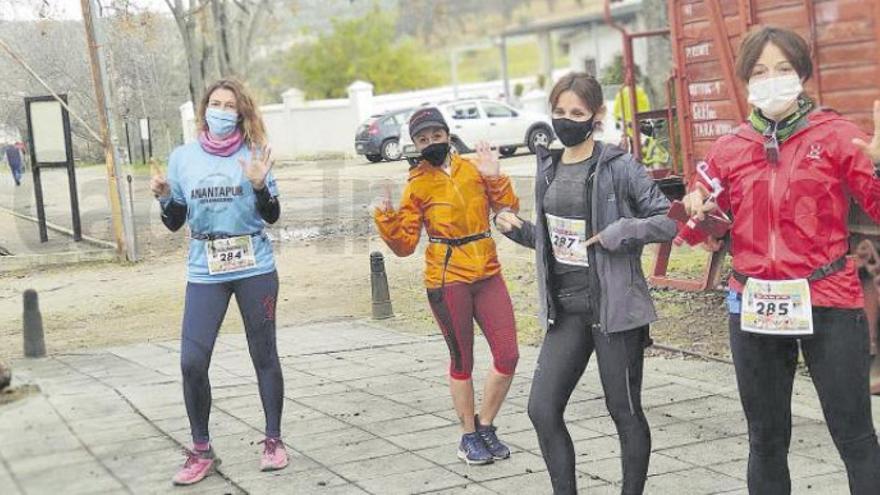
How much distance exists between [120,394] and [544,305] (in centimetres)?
423

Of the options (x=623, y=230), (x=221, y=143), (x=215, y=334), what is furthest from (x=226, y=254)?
(x=623, y=230)

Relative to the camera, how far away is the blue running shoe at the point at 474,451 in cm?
625

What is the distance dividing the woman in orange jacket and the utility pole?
12.5 metres

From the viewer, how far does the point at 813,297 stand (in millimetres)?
4363

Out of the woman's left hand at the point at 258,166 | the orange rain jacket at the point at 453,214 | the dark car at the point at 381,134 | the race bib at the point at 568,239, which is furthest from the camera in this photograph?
the dark car at the point at 381,134

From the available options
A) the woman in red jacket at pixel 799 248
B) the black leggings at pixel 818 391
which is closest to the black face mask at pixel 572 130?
the woman in red jacket at pixel 799 248

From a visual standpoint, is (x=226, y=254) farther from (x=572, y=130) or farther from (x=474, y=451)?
(x=572, y=130)

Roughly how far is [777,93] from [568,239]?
112 centimetres

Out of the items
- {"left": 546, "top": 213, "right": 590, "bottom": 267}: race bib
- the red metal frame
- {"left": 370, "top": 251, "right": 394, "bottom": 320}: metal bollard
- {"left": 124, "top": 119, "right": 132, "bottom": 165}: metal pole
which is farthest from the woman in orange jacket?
{"left": 124, "top": 119, "right": 132, "bottom": 165}: metal pole

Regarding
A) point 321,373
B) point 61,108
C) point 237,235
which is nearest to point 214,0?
point 61,108

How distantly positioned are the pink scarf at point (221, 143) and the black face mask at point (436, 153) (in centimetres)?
92

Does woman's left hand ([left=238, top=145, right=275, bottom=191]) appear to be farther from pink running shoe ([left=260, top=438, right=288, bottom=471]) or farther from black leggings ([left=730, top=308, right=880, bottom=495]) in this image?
black leggings ([left=730, top=308, right=880, bottom=495])

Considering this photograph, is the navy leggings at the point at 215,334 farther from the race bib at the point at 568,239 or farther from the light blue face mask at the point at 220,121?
the race bib at the point at 568,239

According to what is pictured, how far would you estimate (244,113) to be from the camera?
6.35 metres
